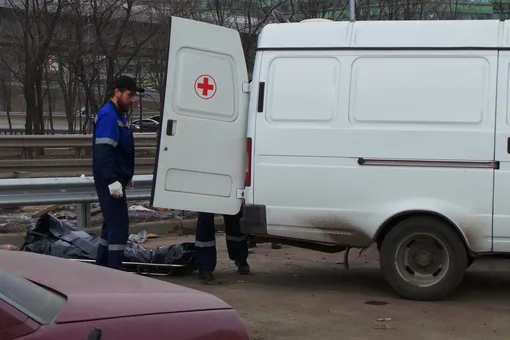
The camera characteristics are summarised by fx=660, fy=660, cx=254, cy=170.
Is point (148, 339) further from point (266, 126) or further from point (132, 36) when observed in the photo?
point (132, 36)

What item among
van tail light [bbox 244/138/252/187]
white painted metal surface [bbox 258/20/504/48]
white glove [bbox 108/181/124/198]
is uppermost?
white painted metal surface [bbox 258/20/504/48]

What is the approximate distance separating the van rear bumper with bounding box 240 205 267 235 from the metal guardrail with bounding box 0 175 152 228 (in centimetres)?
286

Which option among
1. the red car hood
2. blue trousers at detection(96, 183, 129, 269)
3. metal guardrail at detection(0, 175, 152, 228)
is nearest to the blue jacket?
blue trousers at detection(96, 183, 129, 269)

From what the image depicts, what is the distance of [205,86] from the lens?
6.17 meters

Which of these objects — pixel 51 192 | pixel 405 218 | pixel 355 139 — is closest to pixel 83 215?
pixel 51 192

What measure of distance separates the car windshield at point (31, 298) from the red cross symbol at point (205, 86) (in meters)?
3.76

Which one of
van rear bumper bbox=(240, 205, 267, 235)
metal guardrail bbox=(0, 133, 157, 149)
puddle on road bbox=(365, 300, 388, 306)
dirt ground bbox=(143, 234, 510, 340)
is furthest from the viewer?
metal guardrail bbox=(0, 133, 157, 149)

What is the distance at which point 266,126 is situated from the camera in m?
6.00

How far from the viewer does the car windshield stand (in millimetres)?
2277

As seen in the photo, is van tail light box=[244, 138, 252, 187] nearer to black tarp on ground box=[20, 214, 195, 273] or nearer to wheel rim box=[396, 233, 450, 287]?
black tarp on ground box=[20, 214, 195, 273]

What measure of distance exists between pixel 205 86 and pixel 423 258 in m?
2.53

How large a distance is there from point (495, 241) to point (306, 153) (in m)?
1.77

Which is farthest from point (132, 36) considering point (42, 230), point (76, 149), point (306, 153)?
point (306, 153)

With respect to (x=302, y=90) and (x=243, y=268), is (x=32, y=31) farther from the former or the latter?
(x=302, y=90)
